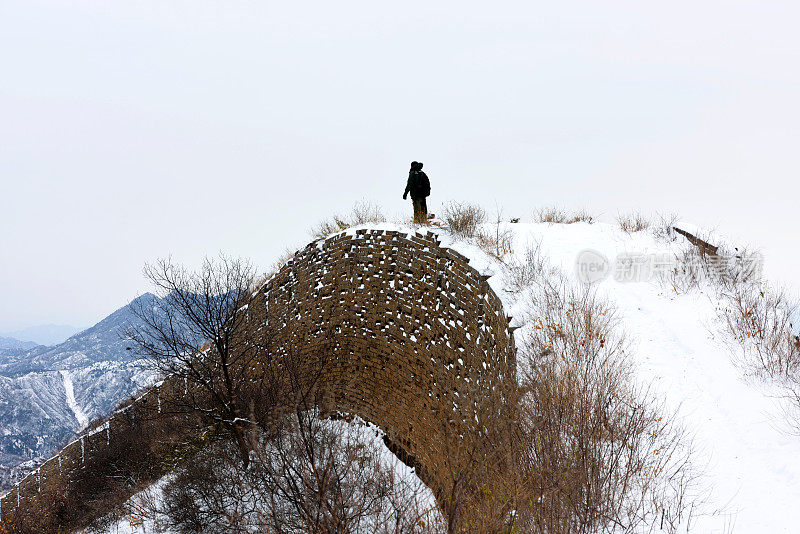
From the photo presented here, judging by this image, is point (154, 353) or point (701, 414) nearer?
point (701, 414)

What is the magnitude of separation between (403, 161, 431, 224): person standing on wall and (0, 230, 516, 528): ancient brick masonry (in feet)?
3.76

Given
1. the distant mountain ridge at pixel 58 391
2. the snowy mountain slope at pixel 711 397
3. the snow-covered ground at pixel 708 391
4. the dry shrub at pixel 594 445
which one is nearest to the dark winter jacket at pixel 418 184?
the snow-covered ground at pixel 708 391

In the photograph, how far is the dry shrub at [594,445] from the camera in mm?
3871

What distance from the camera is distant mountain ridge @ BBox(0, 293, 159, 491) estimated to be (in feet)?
267

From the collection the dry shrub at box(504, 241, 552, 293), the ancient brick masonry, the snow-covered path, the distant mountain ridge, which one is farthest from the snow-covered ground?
the snow-covered path

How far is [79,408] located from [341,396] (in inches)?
4507

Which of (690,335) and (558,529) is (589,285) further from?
(558,529)

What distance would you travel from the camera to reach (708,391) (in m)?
5.48

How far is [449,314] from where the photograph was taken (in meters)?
9.12

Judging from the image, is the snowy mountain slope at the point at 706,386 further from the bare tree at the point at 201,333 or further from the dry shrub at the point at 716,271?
the bare tree at the point at 201,333

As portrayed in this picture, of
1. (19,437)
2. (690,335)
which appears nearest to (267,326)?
(690,335)

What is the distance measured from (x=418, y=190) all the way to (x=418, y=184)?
0.15 metres

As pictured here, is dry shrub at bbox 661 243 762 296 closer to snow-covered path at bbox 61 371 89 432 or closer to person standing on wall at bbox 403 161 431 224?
person standing on wall at bbox 403 161 431 224

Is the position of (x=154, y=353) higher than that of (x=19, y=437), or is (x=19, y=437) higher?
(x=154, y=353)
